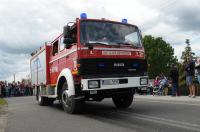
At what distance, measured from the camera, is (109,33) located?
12.1 m

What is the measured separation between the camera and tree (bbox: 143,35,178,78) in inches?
3170

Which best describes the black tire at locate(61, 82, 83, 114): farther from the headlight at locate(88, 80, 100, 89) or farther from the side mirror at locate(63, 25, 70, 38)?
the side mirror at locate(63, 25, 70, 38)

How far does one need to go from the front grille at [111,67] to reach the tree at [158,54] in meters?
67.7

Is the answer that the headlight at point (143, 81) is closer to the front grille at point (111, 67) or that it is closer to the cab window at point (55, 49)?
the front grille at point (111, 67)

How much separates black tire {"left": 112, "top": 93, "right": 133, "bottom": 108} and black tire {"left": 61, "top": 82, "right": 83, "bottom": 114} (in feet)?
6.59

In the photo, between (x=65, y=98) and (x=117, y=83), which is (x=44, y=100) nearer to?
(x=65, y=98)

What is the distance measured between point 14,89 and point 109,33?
100 feet

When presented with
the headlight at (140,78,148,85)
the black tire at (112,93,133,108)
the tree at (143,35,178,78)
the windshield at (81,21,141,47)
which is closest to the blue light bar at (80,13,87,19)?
the windshield at (81,21,141,47)

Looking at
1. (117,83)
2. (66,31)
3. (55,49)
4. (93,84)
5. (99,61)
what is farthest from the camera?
(55,49)

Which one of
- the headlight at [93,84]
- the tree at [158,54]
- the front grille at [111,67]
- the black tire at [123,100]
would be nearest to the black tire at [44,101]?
the black tire at [123,100]

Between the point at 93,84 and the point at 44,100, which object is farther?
the point at 44,100

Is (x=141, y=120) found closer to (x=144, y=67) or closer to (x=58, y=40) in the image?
(x=144, y=67)

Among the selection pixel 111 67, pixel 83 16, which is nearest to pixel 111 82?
pixel 111 67

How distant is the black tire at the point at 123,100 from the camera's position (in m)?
13.8
